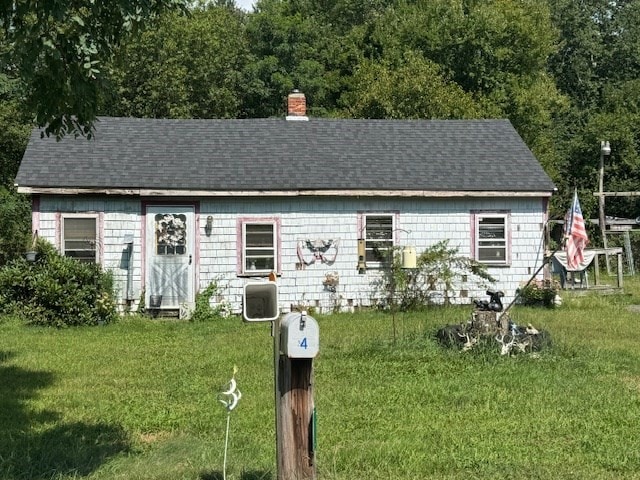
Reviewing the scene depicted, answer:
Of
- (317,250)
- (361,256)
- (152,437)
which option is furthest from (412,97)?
(152,437)

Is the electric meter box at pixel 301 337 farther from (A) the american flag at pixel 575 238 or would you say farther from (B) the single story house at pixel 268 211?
(B) the single story house at pixel 268 211

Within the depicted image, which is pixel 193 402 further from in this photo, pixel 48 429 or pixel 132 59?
pixel 132 59

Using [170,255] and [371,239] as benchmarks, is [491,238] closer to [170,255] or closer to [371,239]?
[371,239]

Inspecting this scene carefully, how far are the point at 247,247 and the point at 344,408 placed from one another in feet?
31.3

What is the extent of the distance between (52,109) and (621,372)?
7.12m

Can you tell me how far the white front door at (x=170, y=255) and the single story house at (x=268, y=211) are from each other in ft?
0.07

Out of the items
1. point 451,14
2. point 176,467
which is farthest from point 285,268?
point 451,14

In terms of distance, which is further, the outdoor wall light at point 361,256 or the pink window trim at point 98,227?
the outdoor wall light at point 361,256

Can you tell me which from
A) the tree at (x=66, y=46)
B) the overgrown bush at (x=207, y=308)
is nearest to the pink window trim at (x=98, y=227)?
the overgrown bush at (x=207, y=308)

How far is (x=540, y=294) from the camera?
17.6 meters

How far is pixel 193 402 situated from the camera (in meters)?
8.20

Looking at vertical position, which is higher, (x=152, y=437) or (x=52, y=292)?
(x=52, y=292)

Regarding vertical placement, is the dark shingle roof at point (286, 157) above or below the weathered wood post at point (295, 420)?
above

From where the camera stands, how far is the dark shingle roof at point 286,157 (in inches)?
663
